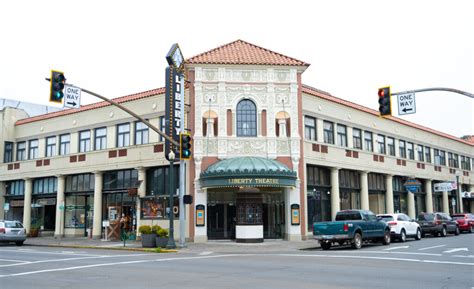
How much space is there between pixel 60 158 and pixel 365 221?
78.9 feet

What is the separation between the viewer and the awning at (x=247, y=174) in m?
27.3

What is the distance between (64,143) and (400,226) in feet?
82.5

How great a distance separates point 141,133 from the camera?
33.6 meters

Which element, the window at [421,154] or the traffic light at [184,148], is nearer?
the traffic light at [184,148]

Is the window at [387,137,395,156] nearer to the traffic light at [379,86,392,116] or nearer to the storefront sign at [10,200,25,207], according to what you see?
the traffic light at [379,86,392,116]

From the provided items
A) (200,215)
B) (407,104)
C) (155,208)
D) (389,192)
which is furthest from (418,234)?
(155,208)

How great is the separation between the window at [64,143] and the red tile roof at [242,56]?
1360cm

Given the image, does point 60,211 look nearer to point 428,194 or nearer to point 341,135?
point 341,135

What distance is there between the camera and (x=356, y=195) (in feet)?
121

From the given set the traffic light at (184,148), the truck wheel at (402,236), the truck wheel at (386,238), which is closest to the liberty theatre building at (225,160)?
the traffic light at (184,148)

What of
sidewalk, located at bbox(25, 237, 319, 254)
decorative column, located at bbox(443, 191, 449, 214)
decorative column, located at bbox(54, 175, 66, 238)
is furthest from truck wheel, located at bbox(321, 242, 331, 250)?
decorative column, located at bbox(443, 191, 449, 214)

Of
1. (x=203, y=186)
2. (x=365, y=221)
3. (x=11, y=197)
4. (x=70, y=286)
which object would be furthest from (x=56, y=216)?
(x=70, y=286)

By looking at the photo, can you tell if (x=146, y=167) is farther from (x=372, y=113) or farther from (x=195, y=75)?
(x=372, y=113)

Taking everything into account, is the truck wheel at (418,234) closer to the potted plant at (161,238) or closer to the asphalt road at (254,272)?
the asphalt road at (254,272)
